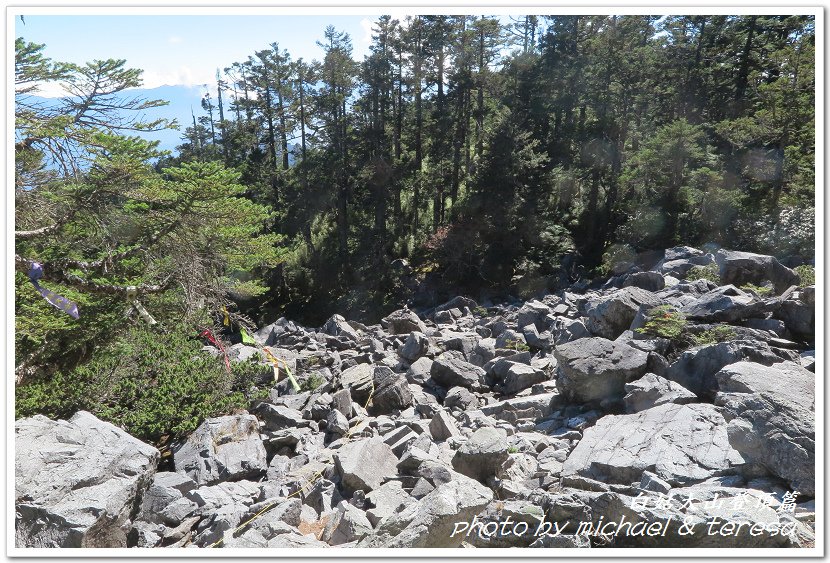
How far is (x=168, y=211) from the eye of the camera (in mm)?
9977

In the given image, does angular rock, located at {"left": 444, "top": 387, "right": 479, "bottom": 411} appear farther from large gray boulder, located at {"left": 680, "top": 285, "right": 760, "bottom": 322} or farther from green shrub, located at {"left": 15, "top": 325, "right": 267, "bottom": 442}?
large gray boulder, located at {"left": 680, "top": 285, "right": 760, "bottom": 322}

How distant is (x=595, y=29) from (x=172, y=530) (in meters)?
27.8

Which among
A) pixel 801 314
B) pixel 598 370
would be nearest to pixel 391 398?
pixel 598 370

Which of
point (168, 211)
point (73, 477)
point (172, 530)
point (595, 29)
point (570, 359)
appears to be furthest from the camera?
point (595, 29)

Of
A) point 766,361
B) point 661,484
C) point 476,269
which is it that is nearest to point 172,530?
point 661,484

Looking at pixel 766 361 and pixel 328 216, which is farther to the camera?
pixel 328 216

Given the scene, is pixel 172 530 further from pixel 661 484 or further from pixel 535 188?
pixel 535 188

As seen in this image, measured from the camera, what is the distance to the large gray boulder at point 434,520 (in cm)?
484

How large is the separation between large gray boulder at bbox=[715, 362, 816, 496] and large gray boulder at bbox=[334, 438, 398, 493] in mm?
4101

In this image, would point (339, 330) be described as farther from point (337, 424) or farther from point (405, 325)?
point (337, 424)

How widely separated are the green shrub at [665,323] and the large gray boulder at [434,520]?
19.1 feet

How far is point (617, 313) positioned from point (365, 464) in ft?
22.8

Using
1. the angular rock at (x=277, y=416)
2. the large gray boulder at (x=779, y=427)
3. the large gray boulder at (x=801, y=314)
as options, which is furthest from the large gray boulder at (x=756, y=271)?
the angular rock at (x=277, y=416)

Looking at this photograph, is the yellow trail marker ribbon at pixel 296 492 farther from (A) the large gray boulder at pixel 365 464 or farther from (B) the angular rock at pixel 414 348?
(B) the angular rock at pixel 414 348
